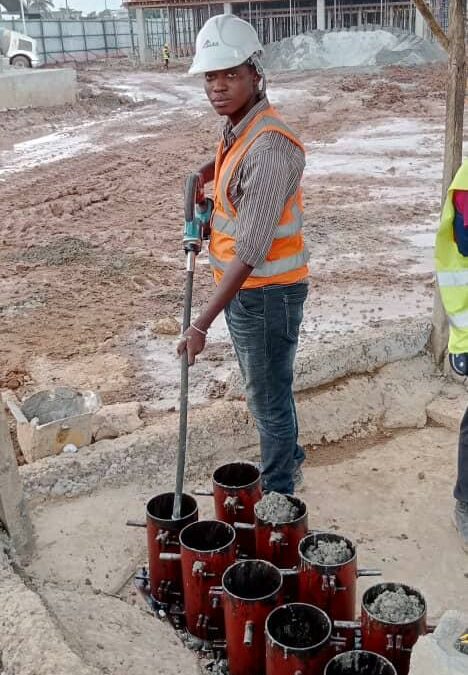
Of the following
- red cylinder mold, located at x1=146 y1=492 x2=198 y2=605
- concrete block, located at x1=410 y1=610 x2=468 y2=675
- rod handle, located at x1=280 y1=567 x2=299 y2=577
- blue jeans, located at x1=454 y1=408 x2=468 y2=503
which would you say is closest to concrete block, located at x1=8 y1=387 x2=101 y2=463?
red cylinder mold, located at x1=146 y1=492 x2=198 y2=605

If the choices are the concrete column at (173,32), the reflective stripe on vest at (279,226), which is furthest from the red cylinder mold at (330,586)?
the concrete column at (173,32)

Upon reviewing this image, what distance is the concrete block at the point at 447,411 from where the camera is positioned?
4.13 meters

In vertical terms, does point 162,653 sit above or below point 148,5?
below

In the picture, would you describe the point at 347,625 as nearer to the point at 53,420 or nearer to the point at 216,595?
the point at 216,595

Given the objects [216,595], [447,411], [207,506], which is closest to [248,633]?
[216,595]

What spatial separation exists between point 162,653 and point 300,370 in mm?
2027

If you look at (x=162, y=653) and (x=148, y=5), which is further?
(x=148, y=5)

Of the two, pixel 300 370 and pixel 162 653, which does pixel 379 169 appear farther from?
pixel 162 653

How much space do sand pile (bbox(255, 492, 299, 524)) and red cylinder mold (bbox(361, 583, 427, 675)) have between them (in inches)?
21.4

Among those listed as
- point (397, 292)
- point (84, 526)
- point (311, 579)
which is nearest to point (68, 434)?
point (84, 526)

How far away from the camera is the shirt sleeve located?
2.51 meters

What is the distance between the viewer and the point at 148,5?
35875mm

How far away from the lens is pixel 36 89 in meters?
19.7

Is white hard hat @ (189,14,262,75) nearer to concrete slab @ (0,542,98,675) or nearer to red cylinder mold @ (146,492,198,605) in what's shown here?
red cylinder mold @ (146,492,198,605)
